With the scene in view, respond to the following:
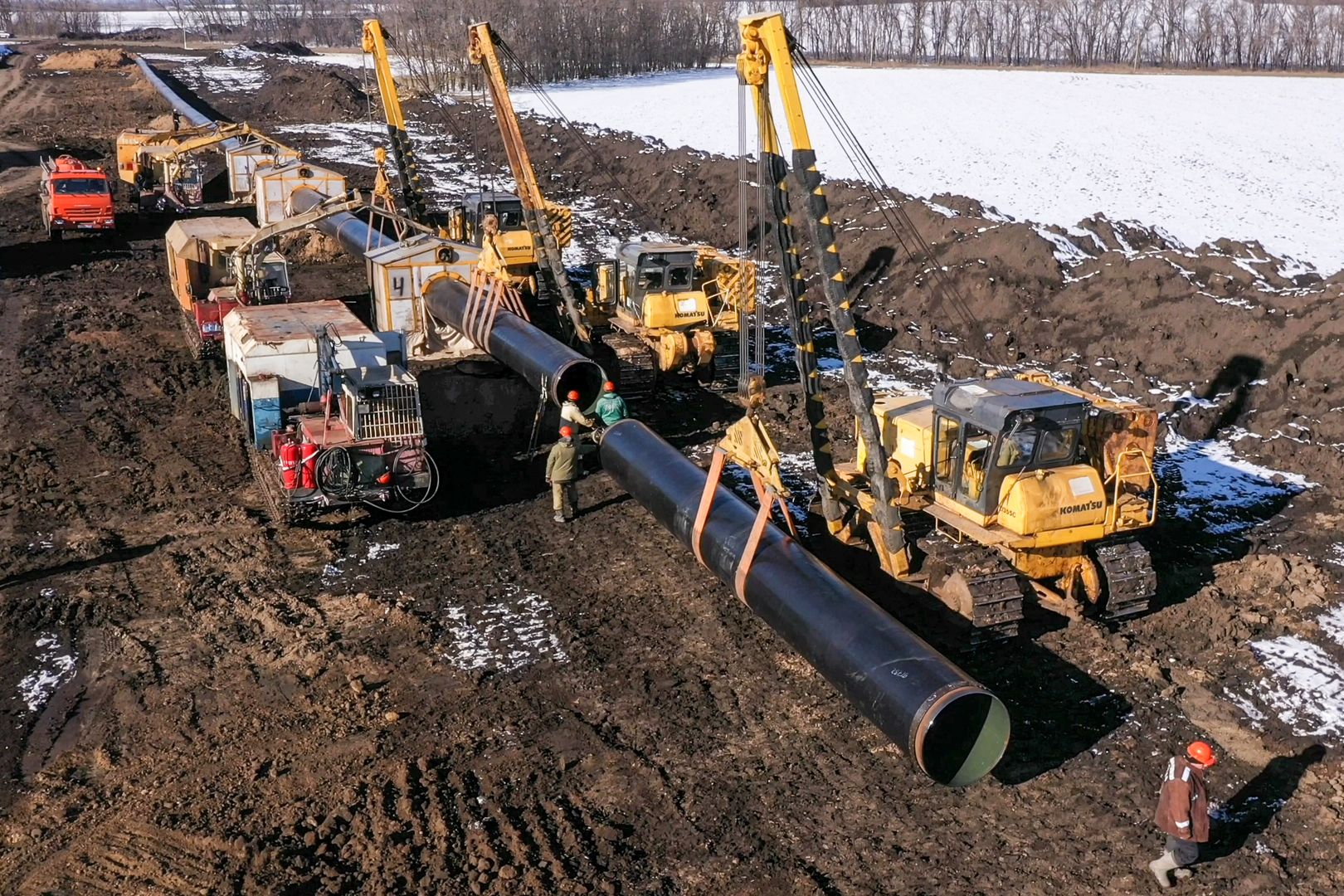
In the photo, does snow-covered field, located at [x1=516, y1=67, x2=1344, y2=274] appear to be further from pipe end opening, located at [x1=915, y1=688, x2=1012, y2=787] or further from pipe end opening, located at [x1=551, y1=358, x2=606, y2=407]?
pipe end opening, located at [x1=915, y1=688, x2=1012, y2=787]

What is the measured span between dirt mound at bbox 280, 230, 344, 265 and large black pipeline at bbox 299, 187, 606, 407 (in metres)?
12.0

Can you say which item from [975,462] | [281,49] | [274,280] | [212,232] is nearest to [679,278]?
[274,280]

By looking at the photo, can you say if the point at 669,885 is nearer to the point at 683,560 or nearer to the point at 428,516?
the point at 683,560

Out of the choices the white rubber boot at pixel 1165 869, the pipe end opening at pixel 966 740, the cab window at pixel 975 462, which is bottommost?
the white rubber boot at pixel 1165 869

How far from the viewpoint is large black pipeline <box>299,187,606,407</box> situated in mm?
19438

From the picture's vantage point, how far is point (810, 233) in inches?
540

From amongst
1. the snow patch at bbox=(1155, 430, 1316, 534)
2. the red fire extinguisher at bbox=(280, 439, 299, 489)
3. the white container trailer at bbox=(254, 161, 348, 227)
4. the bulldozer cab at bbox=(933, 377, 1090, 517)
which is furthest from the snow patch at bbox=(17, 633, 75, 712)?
the white container trailer at bbox=(254, 161, 348, 227)

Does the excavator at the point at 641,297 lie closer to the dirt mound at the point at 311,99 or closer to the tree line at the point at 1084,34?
the dirt mound at the point at 311,99

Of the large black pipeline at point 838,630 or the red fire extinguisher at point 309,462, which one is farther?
the red fire extinguisher at point 309,462

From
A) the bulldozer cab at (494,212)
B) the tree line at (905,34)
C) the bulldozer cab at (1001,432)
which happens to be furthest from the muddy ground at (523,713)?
the tree line at (905,34)

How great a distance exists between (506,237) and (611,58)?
51.3 meters

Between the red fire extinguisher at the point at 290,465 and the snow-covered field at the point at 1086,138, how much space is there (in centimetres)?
2189

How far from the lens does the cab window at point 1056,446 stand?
43.7ft

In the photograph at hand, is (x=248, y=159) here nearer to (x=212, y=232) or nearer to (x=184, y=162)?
(x=184, y=162)
